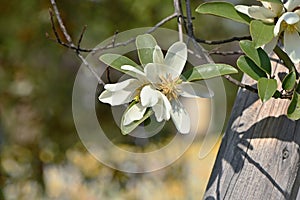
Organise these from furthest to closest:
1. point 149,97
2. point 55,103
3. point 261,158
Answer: point 55,103
point 261,158
point 149,97

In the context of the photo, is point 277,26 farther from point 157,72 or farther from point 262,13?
point 157,72

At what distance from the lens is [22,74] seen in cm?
168

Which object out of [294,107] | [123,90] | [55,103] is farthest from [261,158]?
[55,103]

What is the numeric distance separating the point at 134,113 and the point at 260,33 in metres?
0.15

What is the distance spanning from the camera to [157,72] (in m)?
0.51

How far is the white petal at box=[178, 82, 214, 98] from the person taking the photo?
52 cm

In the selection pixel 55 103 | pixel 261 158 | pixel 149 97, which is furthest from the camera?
pixel 55 103

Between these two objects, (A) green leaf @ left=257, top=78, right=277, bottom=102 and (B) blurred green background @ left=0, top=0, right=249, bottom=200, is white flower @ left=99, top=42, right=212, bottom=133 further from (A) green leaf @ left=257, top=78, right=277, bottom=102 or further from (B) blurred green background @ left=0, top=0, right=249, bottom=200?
(B) blurred green background @ left=0, top=0, right=249, bottom=200

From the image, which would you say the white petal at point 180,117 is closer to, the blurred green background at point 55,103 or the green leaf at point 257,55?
the green leaf at point 257,55

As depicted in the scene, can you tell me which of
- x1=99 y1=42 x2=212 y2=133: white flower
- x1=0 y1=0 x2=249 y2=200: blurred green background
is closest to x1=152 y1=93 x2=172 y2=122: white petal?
x1=99 y1=42 x2=212 y2=133: white flower

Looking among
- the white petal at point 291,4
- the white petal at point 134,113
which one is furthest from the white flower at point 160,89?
the white petal at point 291,4

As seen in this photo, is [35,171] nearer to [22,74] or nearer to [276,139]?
[22,74]

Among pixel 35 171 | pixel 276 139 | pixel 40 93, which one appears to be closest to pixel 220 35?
pixel 40 93

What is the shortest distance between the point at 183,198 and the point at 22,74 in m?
0.86
